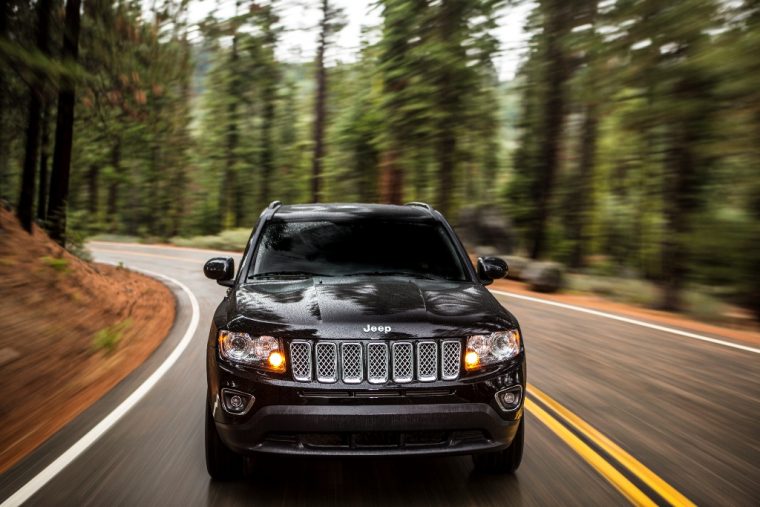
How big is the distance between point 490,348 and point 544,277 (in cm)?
1375

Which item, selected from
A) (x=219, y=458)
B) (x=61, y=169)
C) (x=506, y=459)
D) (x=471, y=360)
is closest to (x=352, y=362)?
(x=471, y=360)

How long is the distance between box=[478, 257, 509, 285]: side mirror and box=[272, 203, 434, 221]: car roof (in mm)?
604

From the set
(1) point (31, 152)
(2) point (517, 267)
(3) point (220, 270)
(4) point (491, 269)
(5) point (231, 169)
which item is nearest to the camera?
(3) point (220, 270)

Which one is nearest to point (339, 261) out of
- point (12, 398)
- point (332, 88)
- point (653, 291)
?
point (12, 398)

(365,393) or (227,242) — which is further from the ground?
(227,242)

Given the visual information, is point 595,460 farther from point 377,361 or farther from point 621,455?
point 377,361

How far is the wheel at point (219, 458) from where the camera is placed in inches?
161

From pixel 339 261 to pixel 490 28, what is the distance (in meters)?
21.3

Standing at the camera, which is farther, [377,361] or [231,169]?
[231,169]

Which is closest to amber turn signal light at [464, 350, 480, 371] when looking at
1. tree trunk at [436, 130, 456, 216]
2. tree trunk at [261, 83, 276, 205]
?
tree trunk at [436, 130, 456, 216]

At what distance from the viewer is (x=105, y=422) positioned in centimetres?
556

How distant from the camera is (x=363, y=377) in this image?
12.2 ft

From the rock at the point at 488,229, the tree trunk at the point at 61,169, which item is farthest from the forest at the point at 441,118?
the rock at the point at 488,229

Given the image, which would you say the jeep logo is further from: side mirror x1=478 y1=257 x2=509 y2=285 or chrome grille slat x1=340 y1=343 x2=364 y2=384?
side mirror x1=478 y1=257 x2=509 y2=285
